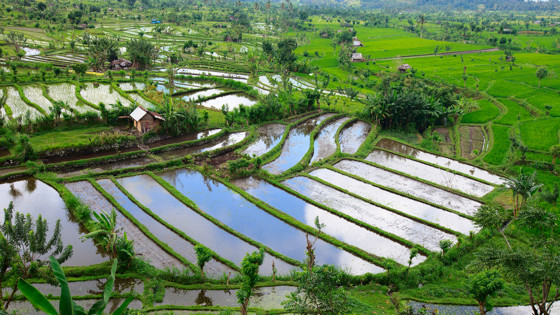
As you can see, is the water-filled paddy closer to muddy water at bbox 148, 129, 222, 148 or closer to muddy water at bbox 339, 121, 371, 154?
muddy water at bbox 148, 129, 222, 148

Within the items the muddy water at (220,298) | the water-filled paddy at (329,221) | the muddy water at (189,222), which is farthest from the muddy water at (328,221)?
the muddy water at (220,298)

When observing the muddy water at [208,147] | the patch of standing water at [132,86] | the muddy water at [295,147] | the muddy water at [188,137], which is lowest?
the muddy water at [295,147]

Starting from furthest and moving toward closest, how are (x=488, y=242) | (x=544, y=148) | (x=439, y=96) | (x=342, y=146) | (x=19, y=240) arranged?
(x=439, y=96) → (x=342, y=146) → (x=544, y=148) → (x=488, y=242) → (x=19, y=240)

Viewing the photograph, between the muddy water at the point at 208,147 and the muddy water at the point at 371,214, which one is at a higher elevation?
the muddy water at the point at 208,147

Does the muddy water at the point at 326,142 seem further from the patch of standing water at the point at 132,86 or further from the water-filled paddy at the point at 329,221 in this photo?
the patch of standing water at the point at 132,86

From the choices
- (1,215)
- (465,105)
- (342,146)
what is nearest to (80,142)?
(1,215)

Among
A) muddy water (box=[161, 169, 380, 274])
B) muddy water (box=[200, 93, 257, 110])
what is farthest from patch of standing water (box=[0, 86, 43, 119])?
muddy water (box=[200, 93, 257, 110])

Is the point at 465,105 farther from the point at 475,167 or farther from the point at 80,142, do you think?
the point at 80,142

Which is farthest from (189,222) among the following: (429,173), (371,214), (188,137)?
(429,173)
